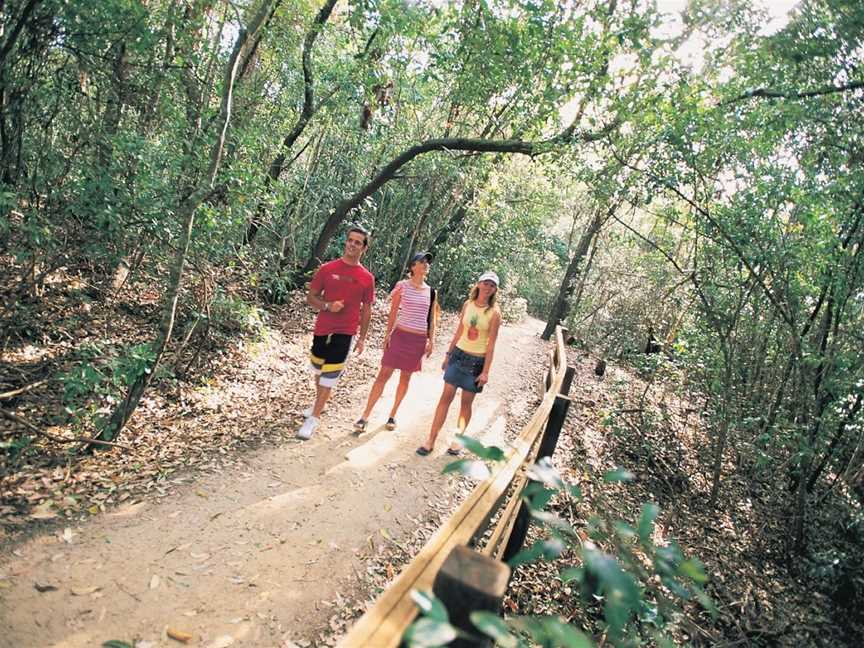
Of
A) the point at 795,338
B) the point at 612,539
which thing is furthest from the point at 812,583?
the point at 612,539

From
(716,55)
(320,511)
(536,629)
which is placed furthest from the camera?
(716,55)

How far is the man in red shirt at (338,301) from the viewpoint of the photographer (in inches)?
189

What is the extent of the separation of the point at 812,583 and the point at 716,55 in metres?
7.39

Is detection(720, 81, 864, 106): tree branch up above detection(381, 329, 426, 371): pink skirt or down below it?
above

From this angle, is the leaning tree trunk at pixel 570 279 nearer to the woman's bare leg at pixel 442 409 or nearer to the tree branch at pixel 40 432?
the woman's bare leg at pixel 442 409

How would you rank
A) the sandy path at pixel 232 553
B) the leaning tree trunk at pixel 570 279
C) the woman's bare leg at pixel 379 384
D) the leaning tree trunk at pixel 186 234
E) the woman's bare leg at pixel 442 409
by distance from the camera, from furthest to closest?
the leaning tree trunk at pixel 570 279 → the woman's bare leg at pixel 379 384 → the woman's bare leg at pixel 442 409 → the leaning tree trunk at pixel 186 234 → the sandy path at pixel 232 553

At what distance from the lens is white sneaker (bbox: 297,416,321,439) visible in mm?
5171

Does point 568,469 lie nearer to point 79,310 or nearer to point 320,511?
point 320,511

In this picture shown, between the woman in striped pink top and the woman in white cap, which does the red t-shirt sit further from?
the woman in white cap

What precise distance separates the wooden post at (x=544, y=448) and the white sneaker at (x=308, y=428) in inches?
97.4

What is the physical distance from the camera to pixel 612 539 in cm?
164

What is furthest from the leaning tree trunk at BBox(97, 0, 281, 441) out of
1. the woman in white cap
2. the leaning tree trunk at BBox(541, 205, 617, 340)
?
the leaning tree trunk at BBox(541, 205, 617, 340)

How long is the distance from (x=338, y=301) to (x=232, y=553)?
7.91 feet

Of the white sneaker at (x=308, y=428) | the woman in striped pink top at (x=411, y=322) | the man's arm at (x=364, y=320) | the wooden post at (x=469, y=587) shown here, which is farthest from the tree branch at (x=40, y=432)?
the wooden post at (x=469, y=587)
